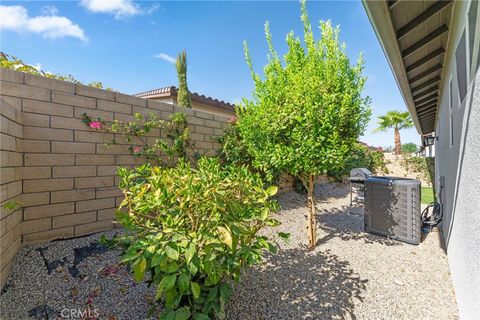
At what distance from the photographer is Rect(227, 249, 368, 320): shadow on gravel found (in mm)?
2611

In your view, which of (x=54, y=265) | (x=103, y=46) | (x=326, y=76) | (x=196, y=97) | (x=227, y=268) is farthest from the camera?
(x=196, y=97)

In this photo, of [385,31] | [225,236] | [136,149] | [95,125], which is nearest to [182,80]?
[136,149]

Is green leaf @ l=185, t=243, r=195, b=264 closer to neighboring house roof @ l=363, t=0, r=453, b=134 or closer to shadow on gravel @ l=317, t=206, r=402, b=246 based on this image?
neighboring house roof @ l=363, t=0, r=453, b=134

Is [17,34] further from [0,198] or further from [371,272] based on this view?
[371,272]

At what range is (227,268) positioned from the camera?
2.00m

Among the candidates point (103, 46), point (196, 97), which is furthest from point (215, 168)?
point (196, 97)

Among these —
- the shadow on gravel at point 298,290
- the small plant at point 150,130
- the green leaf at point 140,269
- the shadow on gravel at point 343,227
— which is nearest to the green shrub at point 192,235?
the green leaf at point 140,269

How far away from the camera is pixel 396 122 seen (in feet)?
60.2

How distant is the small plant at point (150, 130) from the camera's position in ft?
12.9

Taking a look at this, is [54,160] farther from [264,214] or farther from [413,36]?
[413,36]

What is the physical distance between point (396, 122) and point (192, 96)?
55.5ft

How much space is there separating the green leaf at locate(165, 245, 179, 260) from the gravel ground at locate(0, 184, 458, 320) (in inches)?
50.3

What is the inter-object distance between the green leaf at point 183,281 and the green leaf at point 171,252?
21cm

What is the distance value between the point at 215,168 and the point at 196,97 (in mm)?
7299
